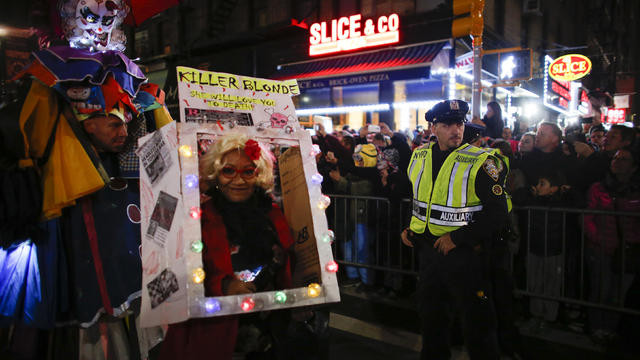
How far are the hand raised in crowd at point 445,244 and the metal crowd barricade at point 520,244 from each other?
224 cm

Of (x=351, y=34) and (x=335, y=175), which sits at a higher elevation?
(x=351, y=34)

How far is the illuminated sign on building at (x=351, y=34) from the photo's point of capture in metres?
15.7

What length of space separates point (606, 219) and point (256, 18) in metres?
19.5

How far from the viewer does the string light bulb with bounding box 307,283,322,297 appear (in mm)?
2510

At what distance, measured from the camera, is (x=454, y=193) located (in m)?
3.88

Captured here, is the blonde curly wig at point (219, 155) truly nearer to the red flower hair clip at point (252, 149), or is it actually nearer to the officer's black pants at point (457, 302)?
the red flower hair clip at point (252, 149)

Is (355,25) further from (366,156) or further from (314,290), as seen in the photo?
(314,290)

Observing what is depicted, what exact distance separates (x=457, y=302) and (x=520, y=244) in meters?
2.61

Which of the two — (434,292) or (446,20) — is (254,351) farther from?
(446,20)

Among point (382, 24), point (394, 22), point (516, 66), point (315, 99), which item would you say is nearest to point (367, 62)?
point (382, 24)

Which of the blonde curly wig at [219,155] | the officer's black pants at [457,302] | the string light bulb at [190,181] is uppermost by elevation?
the blonde curly wig at [219,155]

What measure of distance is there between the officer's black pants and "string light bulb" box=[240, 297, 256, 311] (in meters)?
2.03

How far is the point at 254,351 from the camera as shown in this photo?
2578mm

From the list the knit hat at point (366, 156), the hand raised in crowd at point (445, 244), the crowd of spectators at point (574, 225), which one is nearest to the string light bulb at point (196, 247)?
the hand raised in crowd at point (445, 244)
